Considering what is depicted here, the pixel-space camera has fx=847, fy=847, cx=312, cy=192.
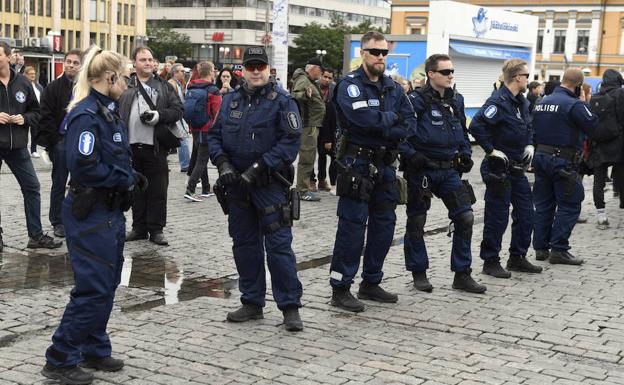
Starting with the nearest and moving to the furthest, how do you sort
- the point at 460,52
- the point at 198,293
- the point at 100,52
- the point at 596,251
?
1. the point at 100,52
2. the point at 198,293
3. the point at 596,251
4. the point at 460,52

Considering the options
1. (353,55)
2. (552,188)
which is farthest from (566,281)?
(353,55)

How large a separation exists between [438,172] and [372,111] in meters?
1.01

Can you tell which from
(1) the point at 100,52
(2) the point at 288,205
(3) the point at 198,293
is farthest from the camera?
(3) the point at 198,293

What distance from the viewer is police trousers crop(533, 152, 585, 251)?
8680 mm

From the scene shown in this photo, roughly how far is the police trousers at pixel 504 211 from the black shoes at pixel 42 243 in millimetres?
4284

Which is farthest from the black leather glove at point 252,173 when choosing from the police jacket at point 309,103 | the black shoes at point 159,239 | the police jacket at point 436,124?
the police jacket at point 309,103

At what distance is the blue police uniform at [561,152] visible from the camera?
28.2 ft

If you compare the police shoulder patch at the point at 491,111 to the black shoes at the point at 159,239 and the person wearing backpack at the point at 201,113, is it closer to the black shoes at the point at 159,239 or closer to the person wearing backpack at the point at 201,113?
the black shoes at the point at 159,239

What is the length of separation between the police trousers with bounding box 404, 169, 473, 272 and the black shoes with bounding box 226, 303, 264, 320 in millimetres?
1657

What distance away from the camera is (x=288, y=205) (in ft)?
19.9

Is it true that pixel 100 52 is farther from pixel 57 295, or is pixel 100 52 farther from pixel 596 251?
pixel 596 251

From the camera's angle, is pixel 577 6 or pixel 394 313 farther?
pixel 577 6

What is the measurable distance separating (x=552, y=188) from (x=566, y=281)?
1308 millimetres

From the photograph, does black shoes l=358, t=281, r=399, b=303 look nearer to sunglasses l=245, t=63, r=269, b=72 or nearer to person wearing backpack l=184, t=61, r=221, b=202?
sunglasses l=245, t=63, r=269, b=72
